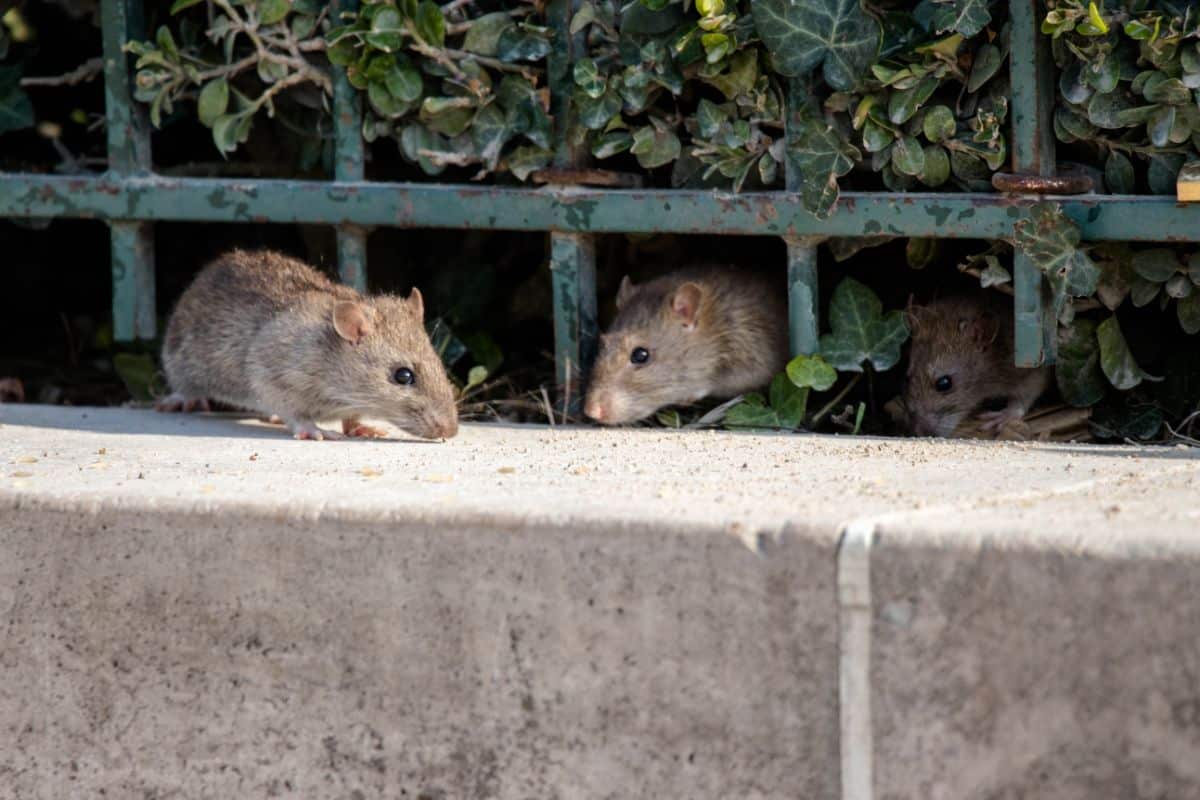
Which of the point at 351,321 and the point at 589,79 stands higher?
the point at 589,79

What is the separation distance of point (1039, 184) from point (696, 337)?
167cm

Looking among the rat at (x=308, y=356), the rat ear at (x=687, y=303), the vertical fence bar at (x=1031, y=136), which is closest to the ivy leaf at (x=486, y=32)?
the rat at (x=308, y=356)

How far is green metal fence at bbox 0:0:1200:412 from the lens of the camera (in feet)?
14.5

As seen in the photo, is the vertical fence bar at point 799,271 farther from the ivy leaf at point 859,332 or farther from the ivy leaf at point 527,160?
the ivy leaf at point 527,160

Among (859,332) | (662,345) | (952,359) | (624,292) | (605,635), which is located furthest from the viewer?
(624,292)

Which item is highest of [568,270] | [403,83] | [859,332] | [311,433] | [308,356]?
[403,83]

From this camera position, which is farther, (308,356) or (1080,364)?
(308,356)

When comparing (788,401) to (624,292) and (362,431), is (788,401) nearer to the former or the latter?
(624,292)

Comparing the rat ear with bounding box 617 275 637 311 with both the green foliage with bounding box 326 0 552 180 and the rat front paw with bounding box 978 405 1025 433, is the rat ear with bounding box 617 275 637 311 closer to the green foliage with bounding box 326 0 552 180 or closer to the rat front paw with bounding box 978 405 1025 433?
the green foliage with bounding box 326 0 552 180

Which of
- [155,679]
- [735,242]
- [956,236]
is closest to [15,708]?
[155,679]

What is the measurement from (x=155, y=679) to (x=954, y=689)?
5.07 ft

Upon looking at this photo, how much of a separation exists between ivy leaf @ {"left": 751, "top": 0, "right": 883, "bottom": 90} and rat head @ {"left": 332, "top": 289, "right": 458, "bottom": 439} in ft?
4.75

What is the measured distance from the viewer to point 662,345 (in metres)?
5.76

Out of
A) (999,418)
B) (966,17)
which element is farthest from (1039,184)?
(999,418)
